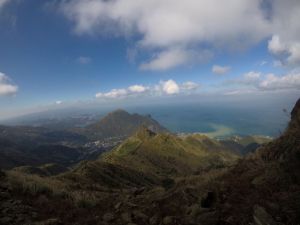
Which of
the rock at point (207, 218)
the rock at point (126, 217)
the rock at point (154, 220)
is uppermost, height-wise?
the rock at point (207, 218)

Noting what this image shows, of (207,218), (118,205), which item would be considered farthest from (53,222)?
(207,218)

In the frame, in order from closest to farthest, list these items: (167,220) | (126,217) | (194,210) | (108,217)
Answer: (167,220) < (194,210) < (126,217) < (108,217)

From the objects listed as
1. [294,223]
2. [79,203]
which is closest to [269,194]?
[294,223]

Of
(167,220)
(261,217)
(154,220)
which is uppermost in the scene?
(261,217)

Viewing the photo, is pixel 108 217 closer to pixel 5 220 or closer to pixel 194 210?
pixel 194 210

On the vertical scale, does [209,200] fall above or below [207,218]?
above

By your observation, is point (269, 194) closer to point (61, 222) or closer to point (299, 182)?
point (299, 182)

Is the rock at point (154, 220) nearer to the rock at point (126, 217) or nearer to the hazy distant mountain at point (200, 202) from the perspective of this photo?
the hazy distant mountain at point (200, 202)

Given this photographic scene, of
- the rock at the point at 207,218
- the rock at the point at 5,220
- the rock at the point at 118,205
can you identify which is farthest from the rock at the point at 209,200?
the rock at the point at 5,220
